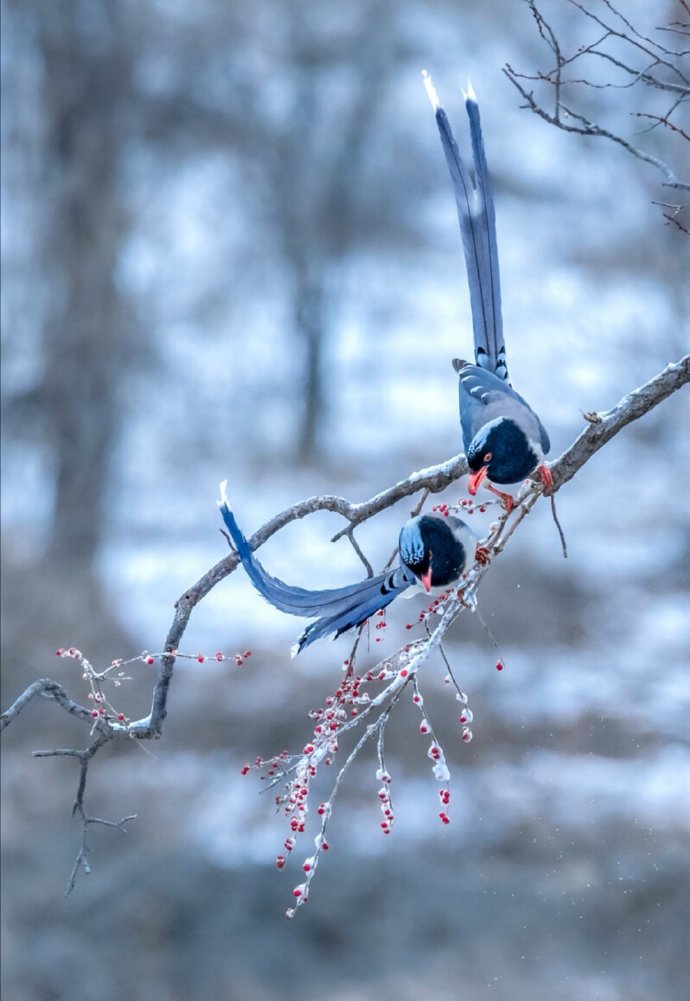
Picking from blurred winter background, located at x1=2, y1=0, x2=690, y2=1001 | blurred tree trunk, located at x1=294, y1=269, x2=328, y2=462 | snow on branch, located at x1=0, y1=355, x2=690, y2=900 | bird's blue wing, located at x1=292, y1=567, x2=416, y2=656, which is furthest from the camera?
blurred tree trunk, located at x1=294, y1=269, x2=328, y2=462

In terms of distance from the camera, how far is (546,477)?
0.79 meters

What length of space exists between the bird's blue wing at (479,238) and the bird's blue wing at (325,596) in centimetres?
18

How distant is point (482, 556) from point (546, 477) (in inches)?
3.5

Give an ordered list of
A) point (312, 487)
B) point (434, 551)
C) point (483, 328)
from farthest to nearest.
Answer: point (312, 487) < point (483, 328) < point (434, 551)

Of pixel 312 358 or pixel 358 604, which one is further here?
pixel 312 358

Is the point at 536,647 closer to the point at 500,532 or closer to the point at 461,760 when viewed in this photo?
the point at 461,760

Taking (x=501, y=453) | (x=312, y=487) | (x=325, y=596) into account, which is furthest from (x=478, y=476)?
(x=312, y=487)

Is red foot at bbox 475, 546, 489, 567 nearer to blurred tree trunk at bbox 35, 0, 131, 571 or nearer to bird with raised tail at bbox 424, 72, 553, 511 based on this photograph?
bird with raised tail at bbox 424, 72, 553, 511

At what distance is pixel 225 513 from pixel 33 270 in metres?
Result: 2.26

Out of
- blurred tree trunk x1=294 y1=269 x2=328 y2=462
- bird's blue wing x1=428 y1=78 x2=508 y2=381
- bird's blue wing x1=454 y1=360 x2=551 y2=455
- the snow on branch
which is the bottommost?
the snow on branch

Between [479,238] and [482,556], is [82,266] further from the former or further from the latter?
[482,556]

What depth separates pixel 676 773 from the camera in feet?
7.58

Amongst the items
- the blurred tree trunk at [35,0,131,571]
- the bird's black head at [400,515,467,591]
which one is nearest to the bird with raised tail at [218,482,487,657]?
the bird's black head at [400,515,467,591]

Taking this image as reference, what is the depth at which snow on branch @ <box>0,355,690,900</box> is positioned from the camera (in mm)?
A: 669
